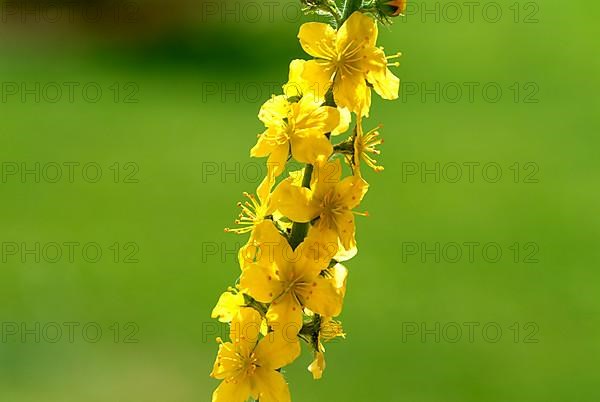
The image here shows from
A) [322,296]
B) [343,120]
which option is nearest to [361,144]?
[343,120]

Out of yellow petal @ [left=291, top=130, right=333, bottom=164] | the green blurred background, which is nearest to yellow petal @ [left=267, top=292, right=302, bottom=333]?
yellow petal @ [left=291, top=130, right=333, bottom=164]

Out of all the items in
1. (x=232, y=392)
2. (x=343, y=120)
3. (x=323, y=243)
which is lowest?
(x=232, y=392)

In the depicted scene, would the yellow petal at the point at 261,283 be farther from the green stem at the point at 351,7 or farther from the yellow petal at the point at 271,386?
the green stem at the point at 351,7

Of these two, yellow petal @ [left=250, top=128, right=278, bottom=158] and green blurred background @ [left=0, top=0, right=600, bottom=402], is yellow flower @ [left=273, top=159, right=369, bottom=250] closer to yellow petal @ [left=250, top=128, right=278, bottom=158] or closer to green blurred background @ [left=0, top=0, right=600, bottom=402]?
yellow petal @ [left=250, top=128, right=278, bottom=158]

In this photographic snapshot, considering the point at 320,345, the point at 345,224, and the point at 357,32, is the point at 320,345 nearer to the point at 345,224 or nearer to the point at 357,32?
the point at 345,224

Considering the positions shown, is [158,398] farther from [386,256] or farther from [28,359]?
[386,256]

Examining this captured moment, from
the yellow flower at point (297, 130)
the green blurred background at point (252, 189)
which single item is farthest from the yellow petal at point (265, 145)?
the green blurred background at point (252, 189)

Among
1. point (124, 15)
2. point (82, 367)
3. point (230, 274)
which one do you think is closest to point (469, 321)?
point (230, 274)
